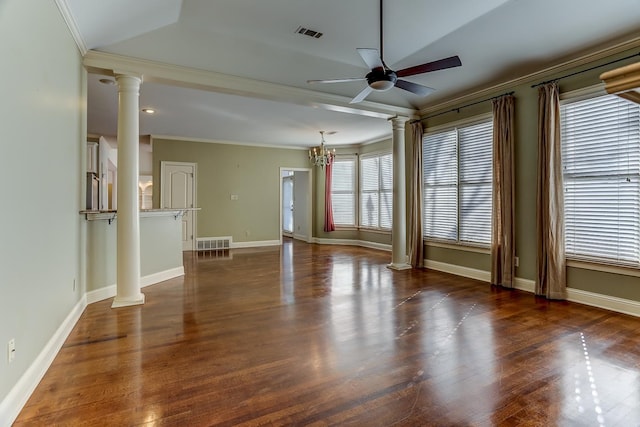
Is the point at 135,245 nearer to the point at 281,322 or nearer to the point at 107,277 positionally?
the point at 107,277

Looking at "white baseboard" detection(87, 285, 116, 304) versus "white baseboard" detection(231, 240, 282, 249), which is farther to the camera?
"white baseboard" detection(231, 240, 282, 249)

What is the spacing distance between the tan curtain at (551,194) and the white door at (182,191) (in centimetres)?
704

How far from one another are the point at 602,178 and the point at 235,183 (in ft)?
23.9

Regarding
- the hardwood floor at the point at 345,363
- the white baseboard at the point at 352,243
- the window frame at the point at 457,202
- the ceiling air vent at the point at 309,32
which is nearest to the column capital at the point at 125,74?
the ceiling air vent at the point at 309,32

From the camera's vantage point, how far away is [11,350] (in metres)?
1.86

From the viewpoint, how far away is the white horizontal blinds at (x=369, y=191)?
8.60 metres

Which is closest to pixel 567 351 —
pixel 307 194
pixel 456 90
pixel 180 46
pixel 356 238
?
pixel 456 90

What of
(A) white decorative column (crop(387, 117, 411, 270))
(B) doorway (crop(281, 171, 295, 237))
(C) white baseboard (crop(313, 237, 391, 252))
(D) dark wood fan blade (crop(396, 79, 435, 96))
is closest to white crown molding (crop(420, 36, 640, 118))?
(A) white decorative column (crop(387, 117, 411, 270))

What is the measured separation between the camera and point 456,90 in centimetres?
516

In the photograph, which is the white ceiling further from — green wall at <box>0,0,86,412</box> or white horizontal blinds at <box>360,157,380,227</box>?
white horizontal blinds at <box>360,157,380,227</box>

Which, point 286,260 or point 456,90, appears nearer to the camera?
point 456,90

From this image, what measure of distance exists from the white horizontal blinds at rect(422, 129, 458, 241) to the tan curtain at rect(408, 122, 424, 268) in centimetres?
11

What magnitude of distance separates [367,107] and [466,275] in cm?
306

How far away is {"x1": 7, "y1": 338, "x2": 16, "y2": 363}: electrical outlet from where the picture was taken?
1830 millimetres
